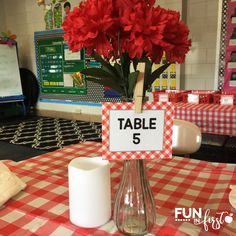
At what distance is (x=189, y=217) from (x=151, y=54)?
1.49 ft

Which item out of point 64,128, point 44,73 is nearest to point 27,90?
point 44,73

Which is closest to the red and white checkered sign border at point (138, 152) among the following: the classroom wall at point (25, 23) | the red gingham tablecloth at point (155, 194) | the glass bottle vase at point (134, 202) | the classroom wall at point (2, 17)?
the glass bottle vase at point (134, 202)

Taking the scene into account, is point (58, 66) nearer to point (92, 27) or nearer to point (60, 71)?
A: point (60, 71)

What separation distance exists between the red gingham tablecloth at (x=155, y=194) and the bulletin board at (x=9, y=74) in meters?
4.91

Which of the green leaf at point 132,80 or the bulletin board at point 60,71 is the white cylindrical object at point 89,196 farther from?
the bulletin board at point 60,71

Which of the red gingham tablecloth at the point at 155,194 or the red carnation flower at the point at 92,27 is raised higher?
the red carnation flower at the point at 92,27

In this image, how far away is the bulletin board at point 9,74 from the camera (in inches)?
221

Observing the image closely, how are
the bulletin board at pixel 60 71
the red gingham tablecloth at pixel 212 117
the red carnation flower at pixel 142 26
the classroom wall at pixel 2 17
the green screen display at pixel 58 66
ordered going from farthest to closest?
the classroom wall at pixel 2 17, the green screen display at pixel 58 66, the bulletin board at pixel 60 71, the red gingham tablecloth at pixel 212 117, the red carnation flower at pixel 142 26

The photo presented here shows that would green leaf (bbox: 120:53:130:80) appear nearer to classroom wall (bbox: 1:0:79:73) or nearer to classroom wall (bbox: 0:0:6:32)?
classroom wall (bbox: 1:0:79:73)

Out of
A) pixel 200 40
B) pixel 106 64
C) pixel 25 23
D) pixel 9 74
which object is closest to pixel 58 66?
pixel 9 74

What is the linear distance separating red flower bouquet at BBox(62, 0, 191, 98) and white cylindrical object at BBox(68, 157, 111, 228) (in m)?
0.21

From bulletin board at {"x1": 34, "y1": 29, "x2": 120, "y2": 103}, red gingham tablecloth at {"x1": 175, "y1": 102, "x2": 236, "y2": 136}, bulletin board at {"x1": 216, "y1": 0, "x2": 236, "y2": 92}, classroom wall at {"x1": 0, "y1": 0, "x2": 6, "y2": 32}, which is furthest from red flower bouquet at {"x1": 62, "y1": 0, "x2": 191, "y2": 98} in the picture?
classroom wall at {"x1": 0, "y1": 0, "x2": 6, "y2": 32}

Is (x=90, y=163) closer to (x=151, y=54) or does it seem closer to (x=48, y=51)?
(x=151, y=54)

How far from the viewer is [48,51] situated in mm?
5797
